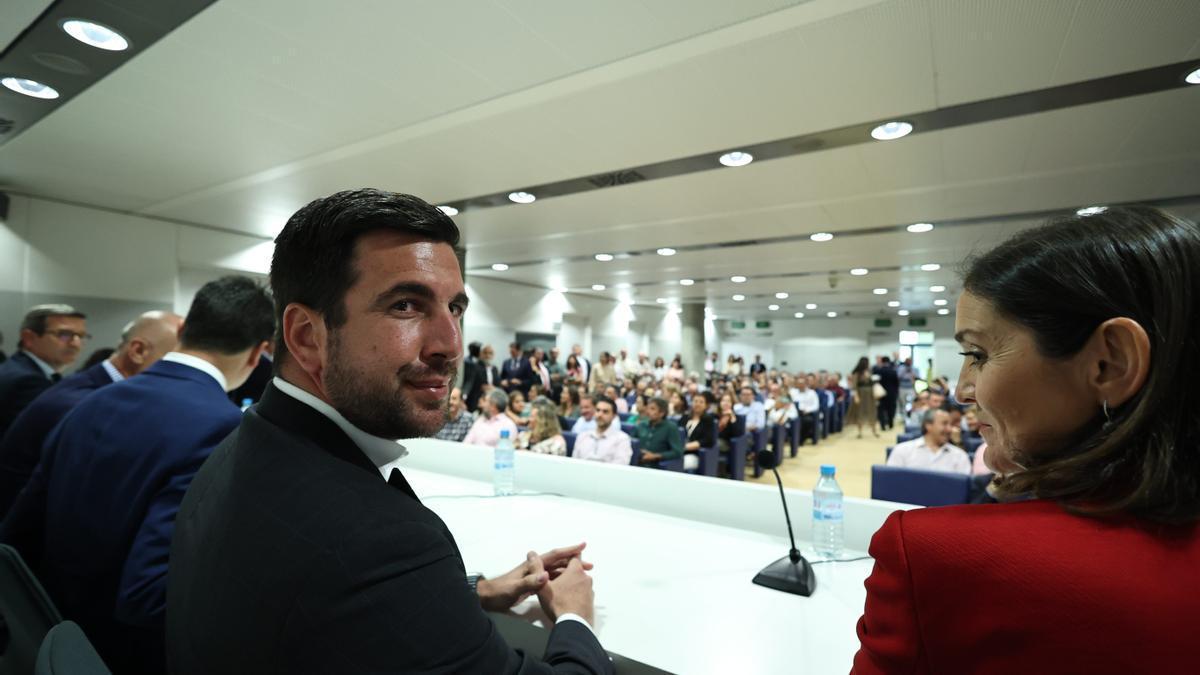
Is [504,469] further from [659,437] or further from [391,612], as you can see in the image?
[659,437]

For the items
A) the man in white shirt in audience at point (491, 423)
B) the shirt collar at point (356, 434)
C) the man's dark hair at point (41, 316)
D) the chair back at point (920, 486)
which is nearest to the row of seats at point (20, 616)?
the shirt collar at point (356, 434)

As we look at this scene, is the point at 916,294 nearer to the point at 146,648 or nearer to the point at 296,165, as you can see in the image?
the point at 296,165

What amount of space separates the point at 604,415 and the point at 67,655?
159 inches

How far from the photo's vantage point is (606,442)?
4.58 meters

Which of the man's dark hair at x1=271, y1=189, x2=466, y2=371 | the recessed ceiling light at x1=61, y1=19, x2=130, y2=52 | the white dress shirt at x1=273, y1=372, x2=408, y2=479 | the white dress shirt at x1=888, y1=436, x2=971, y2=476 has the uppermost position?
the recessed ceiling light at x1=61, y1=19, x2=130, y2=52

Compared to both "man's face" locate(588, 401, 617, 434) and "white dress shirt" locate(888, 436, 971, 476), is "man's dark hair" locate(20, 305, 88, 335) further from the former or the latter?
"white dress shirt" locate(888, 436, 971, 476)

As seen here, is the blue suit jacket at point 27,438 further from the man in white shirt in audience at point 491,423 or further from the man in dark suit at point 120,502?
the man in white shirt in audience at point 491,423

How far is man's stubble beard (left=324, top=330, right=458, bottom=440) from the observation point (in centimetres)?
84

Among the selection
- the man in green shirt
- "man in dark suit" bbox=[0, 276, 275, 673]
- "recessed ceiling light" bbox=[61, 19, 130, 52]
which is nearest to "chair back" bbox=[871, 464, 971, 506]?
the man in green shirt

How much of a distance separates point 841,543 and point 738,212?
174 inches

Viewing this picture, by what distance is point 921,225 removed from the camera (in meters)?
6.06

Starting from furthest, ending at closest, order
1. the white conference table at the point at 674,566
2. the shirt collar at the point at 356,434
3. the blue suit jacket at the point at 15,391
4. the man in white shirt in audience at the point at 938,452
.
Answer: the man in white shirt in audience at the point at 938,452 → the blue suit jacket at the point at 15,391 → the white conference table at the point at 674,566 → the shirt collar at the point at 356,434

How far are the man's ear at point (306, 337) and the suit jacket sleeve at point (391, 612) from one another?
0.32 metres

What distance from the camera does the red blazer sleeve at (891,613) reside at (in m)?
0.54
